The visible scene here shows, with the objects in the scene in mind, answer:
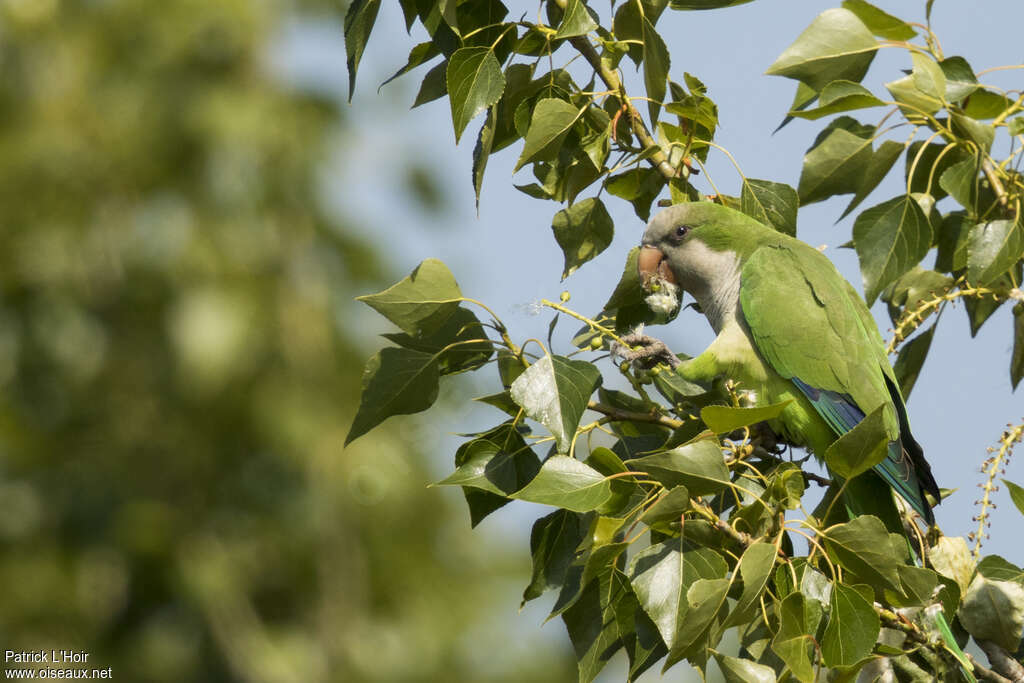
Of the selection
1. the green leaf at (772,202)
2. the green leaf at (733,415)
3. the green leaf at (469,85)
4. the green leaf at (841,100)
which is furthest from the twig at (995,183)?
the green leaf at (469,85)

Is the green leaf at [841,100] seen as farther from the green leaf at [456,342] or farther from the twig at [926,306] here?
the green leaf at [456,342]

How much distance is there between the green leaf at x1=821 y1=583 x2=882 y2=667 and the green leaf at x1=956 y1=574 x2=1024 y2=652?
467 millimetres

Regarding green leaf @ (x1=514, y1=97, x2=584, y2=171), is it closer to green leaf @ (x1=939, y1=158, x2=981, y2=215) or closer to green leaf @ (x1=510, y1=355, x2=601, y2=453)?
green leaf @ (x1=510, y1=355, x2=601, y2=453)

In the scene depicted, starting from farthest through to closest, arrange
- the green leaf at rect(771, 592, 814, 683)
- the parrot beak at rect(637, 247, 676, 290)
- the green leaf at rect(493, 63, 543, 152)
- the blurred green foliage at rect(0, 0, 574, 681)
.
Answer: the blurred green foliage at rect(0, 0, 574, 681) < the parrot beak at rect(637, 247, 676, 290) < the green leaf at rect(493, 63, 543, 152) < the green leaf at rect(771, 592, 814, 683)

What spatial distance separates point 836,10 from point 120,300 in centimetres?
503

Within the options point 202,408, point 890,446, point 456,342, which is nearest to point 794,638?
point 456,342

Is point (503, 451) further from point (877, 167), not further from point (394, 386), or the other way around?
point (877, 167)

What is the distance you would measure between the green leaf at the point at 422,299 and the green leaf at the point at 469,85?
245mm

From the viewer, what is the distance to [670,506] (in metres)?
1.40

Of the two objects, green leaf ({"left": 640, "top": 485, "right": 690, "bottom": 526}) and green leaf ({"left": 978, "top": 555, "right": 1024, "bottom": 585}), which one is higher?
green leaf ({"left": 640, "top": 485, "right": 690, "bottom": 526})

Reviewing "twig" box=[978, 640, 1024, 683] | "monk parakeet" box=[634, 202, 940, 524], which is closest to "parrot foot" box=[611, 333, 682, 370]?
"monk parakeet" box=[634, 202, 940, 524]

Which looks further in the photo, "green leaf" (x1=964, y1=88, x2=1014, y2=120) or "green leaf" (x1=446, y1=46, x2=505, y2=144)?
"green leaf" (x1=964, y1=88, x2=1014, y2=120)

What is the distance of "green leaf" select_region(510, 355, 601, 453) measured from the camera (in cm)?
152

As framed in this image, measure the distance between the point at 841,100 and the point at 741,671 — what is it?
116 centimetres
